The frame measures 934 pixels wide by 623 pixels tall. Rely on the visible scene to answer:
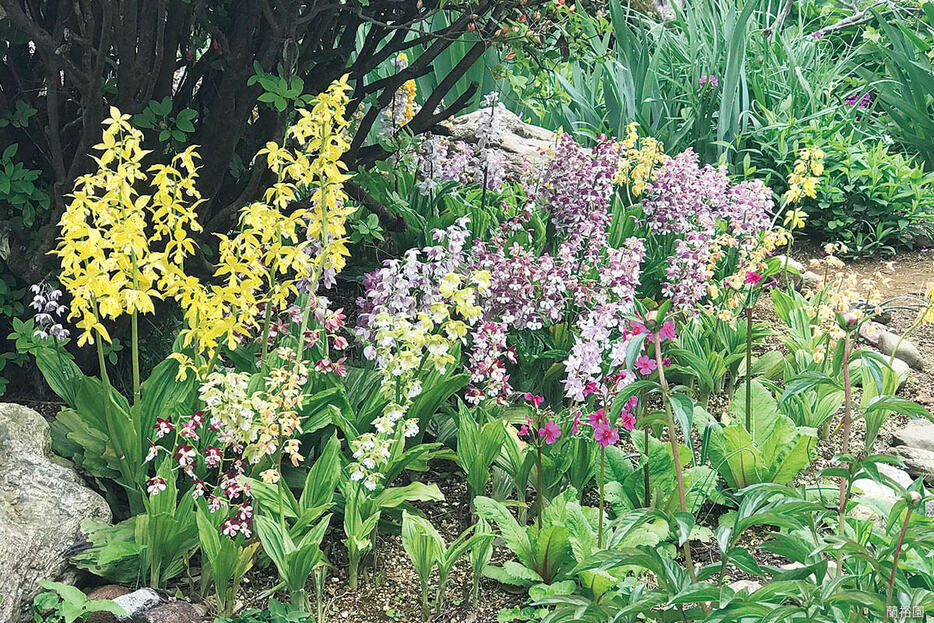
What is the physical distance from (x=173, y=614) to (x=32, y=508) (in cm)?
56

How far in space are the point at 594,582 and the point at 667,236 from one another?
7.23 feet

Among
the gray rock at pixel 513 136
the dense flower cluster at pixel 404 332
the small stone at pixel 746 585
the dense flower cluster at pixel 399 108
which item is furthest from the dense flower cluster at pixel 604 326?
the gray rock at pixel 513 136

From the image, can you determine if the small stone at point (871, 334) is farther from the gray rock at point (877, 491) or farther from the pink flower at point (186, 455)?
the pink flower at point (186, 455)

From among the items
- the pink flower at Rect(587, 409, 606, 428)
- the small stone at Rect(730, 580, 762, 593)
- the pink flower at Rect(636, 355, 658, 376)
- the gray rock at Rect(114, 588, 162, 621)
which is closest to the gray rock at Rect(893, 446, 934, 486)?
the small stone at Rect(730, 580, 762, 593)

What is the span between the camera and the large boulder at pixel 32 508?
2414 millimetres

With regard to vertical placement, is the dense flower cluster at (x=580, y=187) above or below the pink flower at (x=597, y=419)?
above

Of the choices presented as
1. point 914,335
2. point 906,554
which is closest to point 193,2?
point 906,554

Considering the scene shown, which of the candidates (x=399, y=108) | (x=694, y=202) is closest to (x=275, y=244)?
(x=399, y=108)

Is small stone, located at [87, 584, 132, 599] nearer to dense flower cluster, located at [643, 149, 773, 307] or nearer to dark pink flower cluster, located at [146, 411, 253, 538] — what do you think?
dark pink flower cluster, located at [146, 411, 253, 538]

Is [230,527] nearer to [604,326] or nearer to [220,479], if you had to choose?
[220,479]

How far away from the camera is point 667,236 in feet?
14.1

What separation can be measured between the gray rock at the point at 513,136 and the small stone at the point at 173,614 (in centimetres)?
324

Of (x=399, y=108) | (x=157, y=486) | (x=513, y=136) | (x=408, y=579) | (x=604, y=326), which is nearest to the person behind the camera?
(x=157, y=486)

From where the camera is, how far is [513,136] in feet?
18.6
